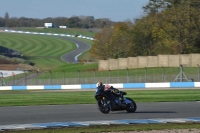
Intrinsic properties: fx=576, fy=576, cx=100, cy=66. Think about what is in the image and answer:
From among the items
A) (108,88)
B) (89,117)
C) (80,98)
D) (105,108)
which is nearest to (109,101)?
(105,108)

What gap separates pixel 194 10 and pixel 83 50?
72.7 metres

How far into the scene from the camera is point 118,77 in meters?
55.7

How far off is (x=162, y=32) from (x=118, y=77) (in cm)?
2623

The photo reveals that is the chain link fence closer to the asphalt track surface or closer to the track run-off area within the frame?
the asphalt track surface

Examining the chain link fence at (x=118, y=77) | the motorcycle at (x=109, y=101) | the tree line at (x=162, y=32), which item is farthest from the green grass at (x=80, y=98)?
the tree line at (x=162, y=32)

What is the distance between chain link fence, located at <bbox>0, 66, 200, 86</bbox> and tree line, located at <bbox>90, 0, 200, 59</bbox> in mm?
17657

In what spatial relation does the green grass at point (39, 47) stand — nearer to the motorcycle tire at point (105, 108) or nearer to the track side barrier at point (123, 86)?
the track side barrier at point (123, 86)

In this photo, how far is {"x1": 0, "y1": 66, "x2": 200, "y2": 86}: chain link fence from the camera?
2067 inches

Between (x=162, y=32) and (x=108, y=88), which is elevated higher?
(x=162, y=32)

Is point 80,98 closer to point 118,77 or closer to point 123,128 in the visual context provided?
point 123,128

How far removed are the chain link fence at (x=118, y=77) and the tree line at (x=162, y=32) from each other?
57.9 feet

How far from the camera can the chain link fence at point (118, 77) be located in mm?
52500

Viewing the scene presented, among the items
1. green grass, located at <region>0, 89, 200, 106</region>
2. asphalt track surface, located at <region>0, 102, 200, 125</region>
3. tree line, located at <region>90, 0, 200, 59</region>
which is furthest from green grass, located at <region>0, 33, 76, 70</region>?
asphalt track surface, located at <region>0, 102, 200, 125</region>

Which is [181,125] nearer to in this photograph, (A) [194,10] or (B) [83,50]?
(A) [194,10]
